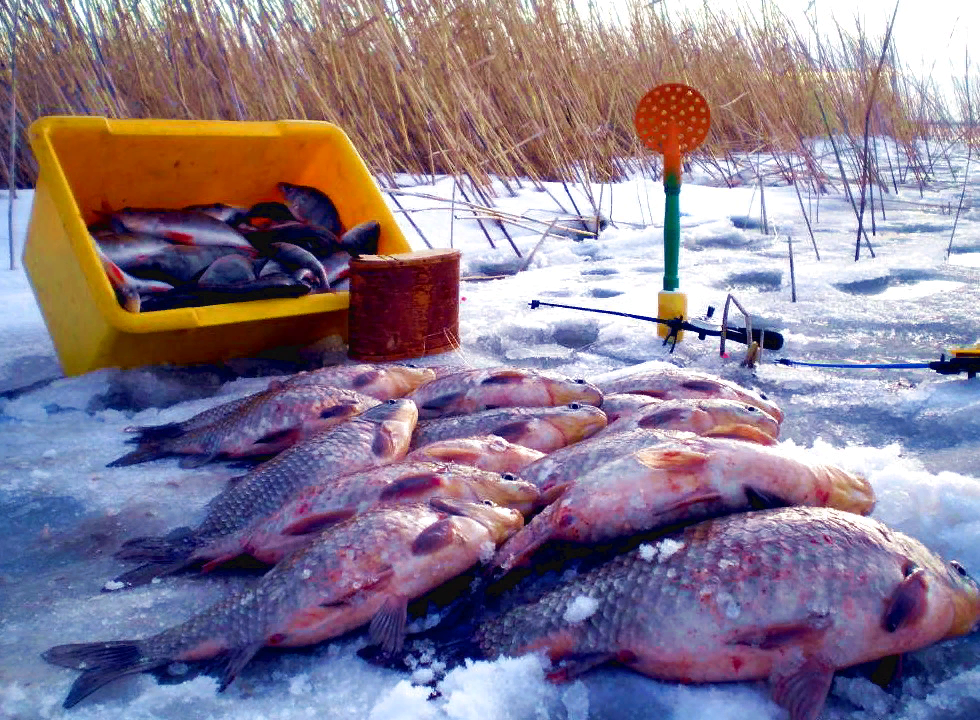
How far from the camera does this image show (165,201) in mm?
4602

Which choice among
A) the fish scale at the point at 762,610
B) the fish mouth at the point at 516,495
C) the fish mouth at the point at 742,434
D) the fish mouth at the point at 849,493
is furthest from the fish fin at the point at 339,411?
the fish mouth at the point at 849,493

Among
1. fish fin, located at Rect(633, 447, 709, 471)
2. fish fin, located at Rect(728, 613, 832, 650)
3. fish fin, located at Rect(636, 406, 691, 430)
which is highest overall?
fish fin, located at Rect(633, 447, 709, 471)

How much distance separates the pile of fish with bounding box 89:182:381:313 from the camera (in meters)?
3.89

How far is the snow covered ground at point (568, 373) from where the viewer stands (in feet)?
5.82

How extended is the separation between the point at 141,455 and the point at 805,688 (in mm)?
2205

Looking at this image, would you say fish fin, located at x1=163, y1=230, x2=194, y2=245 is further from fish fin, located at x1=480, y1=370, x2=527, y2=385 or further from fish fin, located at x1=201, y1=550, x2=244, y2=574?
fish fin, located at x1=201, y1=550, x2=244, y2=574

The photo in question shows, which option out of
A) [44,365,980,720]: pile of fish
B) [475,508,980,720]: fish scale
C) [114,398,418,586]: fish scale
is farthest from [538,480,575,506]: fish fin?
[114,398,418,586]: fish scale

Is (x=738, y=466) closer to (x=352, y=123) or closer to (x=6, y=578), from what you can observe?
(x=6, y=578)

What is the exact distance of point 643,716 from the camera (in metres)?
1.74

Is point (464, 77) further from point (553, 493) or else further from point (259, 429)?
point (553, 493)

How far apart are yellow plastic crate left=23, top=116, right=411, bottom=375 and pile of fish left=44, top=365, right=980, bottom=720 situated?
4.10 ft

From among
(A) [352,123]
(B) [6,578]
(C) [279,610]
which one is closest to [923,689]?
(C) [279,610]

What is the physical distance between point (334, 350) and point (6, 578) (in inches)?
85.3

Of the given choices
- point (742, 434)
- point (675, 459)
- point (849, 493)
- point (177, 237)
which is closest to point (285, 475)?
point (675, 459)
